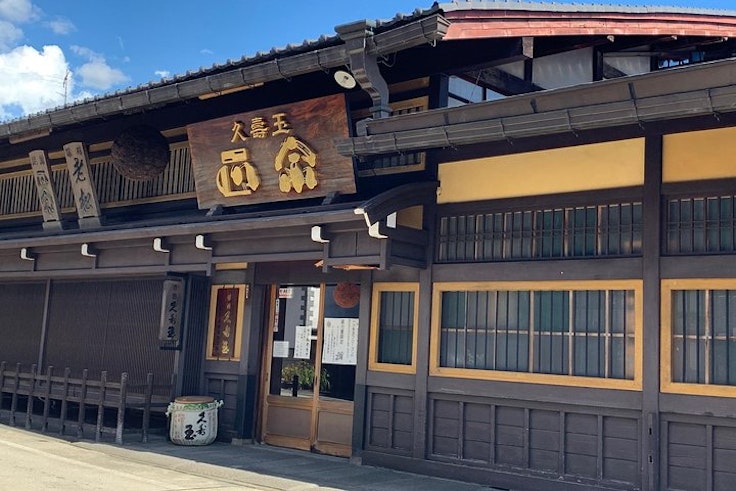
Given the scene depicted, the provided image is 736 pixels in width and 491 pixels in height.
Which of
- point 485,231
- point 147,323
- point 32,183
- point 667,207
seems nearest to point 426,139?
point 485,231

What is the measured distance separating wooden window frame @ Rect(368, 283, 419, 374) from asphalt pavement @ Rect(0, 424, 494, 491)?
4.94ft

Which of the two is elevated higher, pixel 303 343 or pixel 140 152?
pixel 140 152

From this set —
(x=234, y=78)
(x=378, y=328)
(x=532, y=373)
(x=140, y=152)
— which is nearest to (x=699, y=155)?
(x=532, y=373)

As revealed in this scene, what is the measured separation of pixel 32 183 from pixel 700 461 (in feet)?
51.4

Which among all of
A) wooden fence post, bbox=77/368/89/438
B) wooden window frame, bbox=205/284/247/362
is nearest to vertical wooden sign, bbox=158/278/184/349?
wooden window frame, bbox=205/284/247/362

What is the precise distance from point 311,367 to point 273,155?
3.78m

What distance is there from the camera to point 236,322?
1403 cm

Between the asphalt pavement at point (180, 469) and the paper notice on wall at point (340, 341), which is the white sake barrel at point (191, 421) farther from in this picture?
the paper notice on wall at point (340, 341)

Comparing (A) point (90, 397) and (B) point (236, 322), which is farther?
(B) point (236, 322)

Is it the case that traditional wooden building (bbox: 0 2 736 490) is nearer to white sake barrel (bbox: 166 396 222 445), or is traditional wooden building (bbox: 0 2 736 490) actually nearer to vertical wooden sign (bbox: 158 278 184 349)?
vertical wooden sign (bbox: 158 278 184 349)

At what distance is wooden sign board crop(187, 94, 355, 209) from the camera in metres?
11.1

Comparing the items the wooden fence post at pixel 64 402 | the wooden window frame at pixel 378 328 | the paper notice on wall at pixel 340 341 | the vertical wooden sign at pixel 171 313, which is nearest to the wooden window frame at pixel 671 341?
the wooden window frame at pixel 378 328

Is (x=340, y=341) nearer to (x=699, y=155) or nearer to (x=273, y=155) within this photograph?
(x=273, y=155)

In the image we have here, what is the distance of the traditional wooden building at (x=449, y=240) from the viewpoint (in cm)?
852
